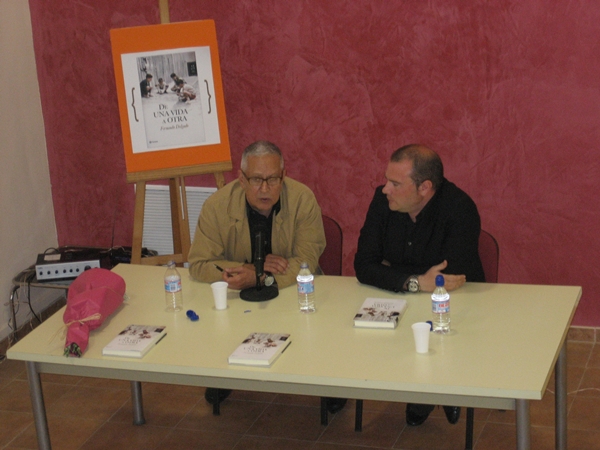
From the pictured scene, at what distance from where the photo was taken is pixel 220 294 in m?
3.16

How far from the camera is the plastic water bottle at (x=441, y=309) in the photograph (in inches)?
111

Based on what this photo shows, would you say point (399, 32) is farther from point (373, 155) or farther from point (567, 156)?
point (567, 156)

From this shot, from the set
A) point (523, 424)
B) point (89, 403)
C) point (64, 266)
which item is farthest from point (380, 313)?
point (64, 266)

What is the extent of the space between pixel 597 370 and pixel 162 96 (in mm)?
2727

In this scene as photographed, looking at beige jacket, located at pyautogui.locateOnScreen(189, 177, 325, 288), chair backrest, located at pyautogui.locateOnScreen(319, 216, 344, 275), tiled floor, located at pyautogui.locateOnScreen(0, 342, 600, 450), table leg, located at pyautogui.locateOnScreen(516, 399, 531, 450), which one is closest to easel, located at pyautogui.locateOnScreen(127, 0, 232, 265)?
tiled floor, located at pyautogui.locateOnScreen(0, 342, 600, 450)

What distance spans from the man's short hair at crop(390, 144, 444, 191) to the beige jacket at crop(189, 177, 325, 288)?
49 cm

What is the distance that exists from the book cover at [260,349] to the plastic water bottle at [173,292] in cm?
44

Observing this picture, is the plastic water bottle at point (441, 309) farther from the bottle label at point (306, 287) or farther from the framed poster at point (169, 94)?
the framed poster at point (169, 94)

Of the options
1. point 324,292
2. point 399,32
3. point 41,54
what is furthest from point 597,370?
point 41,54

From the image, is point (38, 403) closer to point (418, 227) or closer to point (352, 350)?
point (352, 350)

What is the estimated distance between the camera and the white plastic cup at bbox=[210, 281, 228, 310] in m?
3.15

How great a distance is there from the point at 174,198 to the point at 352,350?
2240mm

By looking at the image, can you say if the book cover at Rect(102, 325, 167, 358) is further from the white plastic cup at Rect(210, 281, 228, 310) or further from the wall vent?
the wall vent

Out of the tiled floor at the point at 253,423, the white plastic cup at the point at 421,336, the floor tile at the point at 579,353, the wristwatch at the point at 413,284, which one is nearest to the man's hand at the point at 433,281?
the wristwatch at the point at 413,284
